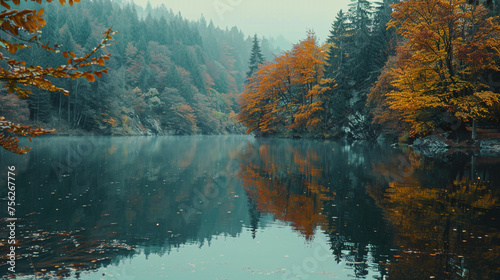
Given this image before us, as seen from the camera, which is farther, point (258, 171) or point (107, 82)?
point (107, 82)

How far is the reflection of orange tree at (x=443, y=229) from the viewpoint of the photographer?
5223 millimetres

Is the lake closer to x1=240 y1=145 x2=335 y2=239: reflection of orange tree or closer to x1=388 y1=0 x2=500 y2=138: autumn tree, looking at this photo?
x1=240 y1=145 x2=335 y2=239: reflection of orange tree

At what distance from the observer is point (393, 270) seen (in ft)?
17.3

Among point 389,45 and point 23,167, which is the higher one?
point 389,45

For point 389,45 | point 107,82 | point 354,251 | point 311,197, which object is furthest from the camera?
point 107,82

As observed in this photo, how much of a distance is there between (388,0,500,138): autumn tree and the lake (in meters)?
12.6

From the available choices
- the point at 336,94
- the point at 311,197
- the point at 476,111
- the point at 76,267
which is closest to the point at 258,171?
the point at 311,197

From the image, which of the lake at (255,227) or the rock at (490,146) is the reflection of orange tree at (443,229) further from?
the rock at (490,146)

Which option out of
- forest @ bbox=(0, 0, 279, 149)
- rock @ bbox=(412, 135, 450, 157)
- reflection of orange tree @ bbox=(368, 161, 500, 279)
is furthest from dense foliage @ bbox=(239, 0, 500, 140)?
forest @ bbox=(0, 0, 279, 149)

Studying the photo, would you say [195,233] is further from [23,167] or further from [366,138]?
[366,138]

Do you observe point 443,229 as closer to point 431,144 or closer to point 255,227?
point 255,227

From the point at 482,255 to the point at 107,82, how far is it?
69.0m

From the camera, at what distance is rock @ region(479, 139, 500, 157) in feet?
80.4

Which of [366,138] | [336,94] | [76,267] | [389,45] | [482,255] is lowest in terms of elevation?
[76,267]
